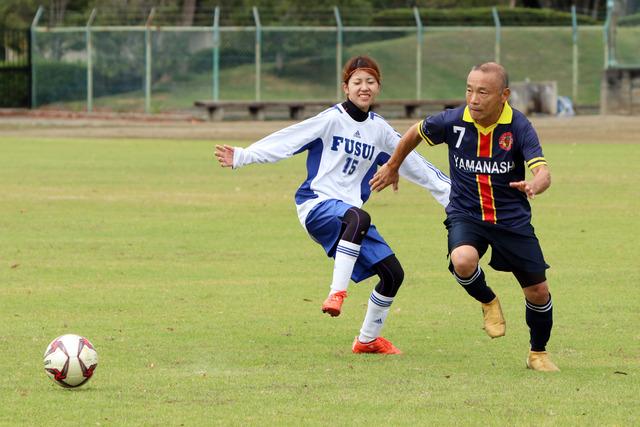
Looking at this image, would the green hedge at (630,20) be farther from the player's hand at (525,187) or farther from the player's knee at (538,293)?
the player's hand at (525,187)

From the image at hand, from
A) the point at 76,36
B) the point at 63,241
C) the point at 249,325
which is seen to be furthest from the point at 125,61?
the point at 249,325

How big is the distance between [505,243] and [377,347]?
1224mm

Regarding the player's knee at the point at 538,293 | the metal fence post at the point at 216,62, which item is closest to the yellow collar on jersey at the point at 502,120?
the player's knee at the point at 538,293

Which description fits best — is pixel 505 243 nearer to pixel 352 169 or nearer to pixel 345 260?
pixel 345 260

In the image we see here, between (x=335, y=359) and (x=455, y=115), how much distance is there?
5.60 ft

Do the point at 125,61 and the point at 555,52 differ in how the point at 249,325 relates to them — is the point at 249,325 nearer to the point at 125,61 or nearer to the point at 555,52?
the point at 125,61

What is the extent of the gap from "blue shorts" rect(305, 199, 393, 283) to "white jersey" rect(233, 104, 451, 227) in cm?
8

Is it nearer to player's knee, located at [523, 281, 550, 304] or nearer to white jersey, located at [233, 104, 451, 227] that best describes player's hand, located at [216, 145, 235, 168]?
white jersey, located at [233, 104, 451, 227]

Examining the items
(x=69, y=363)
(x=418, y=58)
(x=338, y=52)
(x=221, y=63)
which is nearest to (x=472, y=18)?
(x=418, y=58)

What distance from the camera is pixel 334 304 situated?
8188mm

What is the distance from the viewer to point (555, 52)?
46.6 meters

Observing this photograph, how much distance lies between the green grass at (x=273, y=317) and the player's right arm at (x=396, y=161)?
3.69 ft

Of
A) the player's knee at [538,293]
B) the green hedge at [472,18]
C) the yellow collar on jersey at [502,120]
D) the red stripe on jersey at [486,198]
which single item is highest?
the yellow collar on jersey at [502,120]

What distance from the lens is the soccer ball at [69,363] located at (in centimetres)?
709
